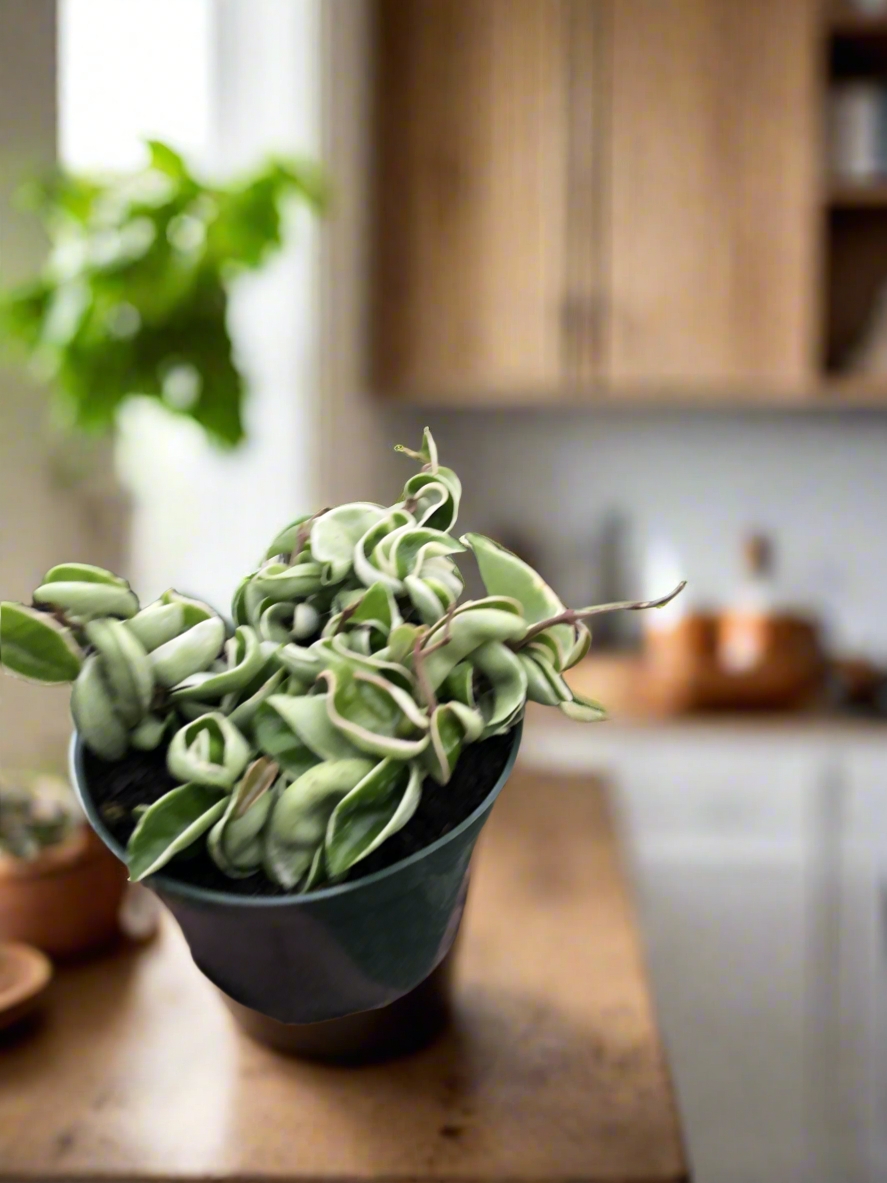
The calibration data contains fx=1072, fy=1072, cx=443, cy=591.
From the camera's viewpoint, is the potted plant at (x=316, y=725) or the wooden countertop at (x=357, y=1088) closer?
the potted plant at (x=316, y=725)

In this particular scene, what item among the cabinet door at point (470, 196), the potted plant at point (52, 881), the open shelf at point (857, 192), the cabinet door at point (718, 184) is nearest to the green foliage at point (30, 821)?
the potted plant at point (52, 881)

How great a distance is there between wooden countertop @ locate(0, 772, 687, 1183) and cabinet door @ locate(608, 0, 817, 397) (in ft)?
4.84

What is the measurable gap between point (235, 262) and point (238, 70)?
87 centimetres

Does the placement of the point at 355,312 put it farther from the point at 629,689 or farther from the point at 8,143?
the point at 8,143

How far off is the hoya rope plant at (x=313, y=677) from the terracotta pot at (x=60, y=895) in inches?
17.5

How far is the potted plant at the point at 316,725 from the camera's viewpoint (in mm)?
359

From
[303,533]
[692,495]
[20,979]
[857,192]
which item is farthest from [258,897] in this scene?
[692,495]

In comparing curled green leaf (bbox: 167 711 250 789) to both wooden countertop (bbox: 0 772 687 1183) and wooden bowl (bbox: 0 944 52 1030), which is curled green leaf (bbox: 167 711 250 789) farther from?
wooden bowl (bbox: 0 944 52 1030)

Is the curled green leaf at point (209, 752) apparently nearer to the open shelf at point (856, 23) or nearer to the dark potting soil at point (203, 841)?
the dark potting soil at point (203, 841)

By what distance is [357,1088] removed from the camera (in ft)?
1.97

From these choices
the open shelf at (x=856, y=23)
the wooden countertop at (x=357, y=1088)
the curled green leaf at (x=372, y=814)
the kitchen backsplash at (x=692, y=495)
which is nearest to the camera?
the curled green leaf at (x=372, y=814)

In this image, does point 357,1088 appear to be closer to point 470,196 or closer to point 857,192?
point 470,196

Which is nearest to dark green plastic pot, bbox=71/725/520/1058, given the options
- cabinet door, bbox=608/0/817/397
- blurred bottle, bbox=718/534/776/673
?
blurred bottle, bbox=718/534/776/673

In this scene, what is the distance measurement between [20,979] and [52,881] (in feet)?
0.27
